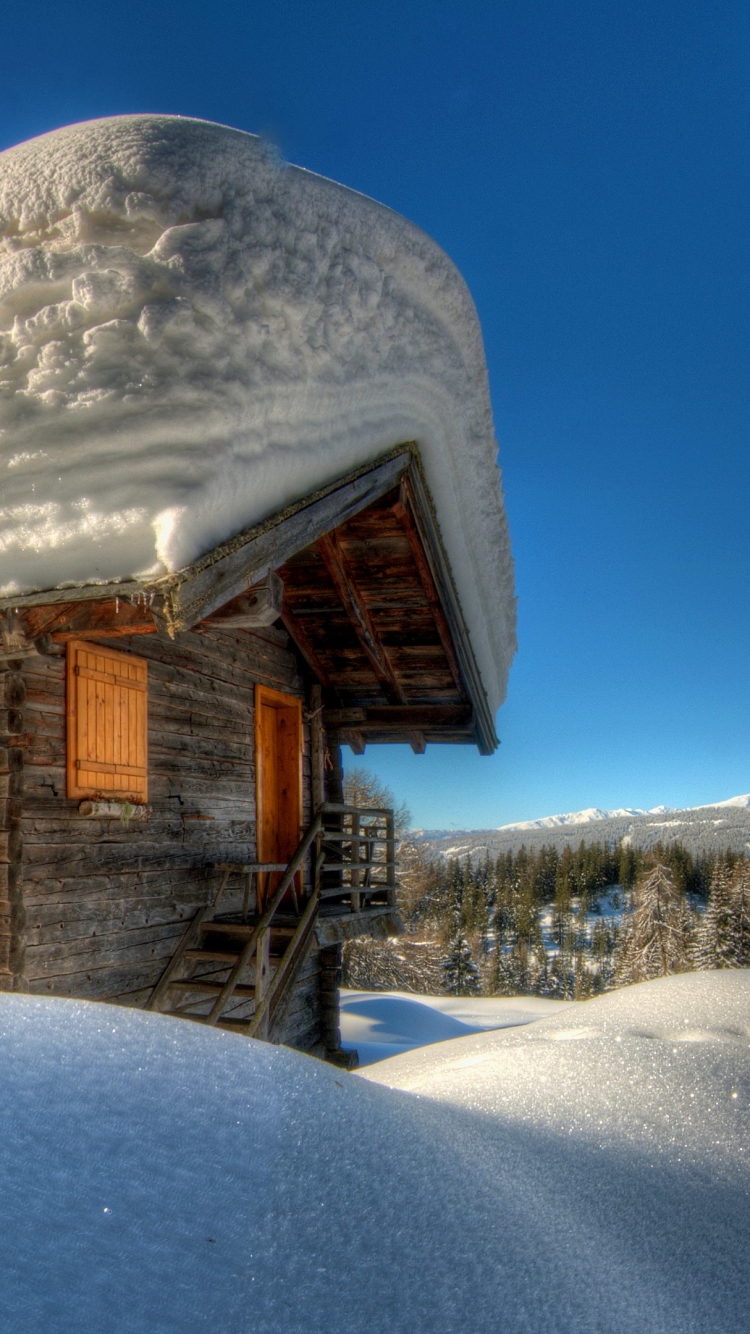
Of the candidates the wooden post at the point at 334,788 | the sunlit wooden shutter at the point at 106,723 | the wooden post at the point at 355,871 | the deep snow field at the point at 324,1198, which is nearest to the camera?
the deep snow field at the point at 324,1198

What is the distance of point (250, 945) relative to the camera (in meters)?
6.67

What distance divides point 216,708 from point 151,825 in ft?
4.87

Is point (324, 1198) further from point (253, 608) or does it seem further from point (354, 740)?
point (354, 740)

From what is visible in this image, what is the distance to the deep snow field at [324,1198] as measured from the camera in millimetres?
1352

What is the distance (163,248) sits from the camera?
3.80 meters

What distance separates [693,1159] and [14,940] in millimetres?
4290

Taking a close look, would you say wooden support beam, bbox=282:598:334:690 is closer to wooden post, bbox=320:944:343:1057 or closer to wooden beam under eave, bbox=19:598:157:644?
wooden post, bbox=320:944:343:1057

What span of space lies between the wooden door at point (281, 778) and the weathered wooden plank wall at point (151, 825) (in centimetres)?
44

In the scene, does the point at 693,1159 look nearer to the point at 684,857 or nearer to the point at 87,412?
the point at 87,412

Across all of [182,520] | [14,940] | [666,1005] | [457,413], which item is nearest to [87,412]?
[182,520]

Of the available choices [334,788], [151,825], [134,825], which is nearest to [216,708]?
[151,825]

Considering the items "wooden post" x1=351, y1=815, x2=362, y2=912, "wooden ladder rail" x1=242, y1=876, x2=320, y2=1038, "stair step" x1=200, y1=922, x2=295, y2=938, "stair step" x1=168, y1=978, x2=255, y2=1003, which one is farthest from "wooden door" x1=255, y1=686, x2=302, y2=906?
"stair step" x1=168, y1=978, x2=255, y2=1003

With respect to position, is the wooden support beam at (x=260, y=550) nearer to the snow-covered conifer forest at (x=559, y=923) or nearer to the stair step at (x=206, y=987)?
the stair step at (x=206, y=987)

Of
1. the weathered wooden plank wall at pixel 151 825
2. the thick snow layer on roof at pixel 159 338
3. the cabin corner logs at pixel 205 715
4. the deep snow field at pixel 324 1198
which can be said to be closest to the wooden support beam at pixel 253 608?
the cabin corner logs at pixel 205 715
